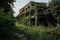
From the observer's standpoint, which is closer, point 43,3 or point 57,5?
point 57,5

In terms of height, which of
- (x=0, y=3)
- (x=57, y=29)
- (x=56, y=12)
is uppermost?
(x=0, y=3)

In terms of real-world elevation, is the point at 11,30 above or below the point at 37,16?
above

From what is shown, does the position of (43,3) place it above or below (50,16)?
above

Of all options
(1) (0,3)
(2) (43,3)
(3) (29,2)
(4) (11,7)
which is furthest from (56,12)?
(1) (0,3)

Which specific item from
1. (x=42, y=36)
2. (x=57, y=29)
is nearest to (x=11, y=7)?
(x=42, y=36)

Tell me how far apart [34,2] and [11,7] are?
8.39 meters

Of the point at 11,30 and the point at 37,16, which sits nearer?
the point at 11,30

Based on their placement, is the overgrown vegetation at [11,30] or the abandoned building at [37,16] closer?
the overgrown vegetation at [11,30]

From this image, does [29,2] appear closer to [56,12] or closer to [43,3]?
[43,3]

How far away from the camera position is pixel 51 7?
55.9 feet

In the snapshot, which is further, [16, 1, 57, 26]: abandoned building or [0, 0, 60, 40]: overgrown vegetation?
[16, 1, 57, 26]: abandoned building

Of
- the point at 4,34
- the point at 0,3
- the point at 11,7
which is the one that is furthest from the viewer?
the point at 11,7

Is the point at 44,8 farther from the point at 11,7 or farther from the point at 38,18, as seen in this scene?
the point at 11,7

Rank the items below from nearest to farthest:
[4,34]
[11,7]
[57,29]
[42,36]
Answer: [4,34] < [11,7] < [42,36] < [57,29]
